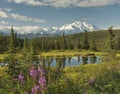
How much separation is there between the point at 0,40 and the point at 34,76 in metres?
131

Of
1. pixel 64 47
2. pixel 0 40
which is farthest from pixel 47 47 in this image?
pixel 0 40

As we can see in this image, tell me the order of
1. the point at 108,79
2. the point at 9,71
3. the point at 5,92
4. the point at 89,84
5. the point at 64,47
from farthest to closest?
the point at 64,47, the point at 108,79, the point at 9,71, the point at 89,84, the point at 5,92

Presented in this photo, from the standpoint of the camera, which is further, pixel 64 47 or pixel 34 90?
pixel 64 47

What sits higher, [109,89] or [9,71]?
[9,71]

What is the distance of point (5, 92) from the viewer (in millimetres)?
8766

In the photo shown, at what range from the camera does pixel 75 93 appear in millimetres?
9836

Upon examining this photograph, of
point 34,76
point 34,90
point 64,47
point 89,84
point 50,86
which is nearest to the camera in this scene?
point 34,90

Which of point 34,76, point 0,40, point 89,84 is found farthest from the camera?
point 0,40

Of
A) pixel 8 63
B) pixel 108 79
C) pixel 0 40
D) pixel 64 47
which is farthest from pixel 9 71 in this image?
pixel 64 47

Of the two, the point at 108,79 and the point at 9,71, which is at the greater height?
the point at 9,71

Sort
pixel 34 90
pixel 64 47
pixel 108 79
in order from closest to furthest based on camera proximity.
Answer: pixel 34 90, pixel 108 79, pixel 64 47

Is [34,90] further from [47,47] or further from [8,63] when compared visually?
[47,47]

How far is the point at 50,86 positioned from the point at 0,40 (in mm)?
129332

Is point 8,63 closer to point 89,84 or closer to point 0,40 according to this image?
point 89,84
